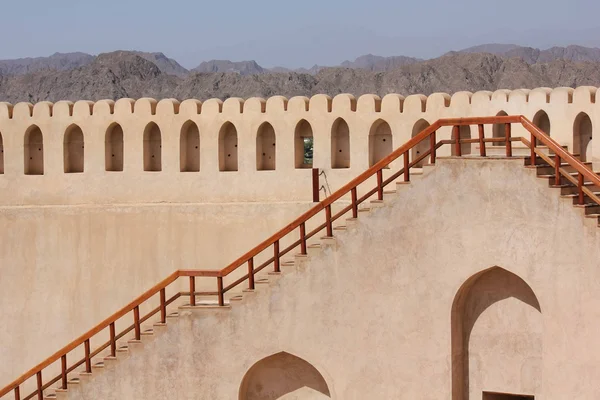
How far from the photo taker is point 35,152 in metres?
22.8

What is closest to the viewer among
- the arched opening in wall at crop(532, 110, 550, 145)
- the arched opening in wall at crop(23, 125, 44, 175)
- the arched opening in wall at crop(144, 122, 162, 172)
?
the arched opening in wall at crop(532, 110, 550, 145)

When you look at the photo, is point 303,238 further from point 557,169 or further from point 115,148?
point 115,148

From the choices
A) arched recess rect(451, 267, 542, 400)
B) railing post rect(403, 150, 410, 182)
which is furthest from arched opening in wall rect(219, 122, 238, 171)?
arched recess rect(451, 267, 542, 400)

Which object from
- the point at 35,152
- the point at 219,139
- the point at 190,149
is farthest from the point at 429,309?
the point at 35,152

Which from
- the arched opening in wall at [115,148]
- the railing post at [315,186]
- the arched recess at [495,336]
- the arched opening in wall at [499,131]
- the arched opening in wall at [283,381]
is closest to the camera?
the arched recess at [495,336]

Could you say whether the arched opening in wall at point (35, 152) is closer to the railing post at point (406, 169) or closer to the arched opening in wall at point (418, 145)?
the arched opening in wall at point (418, 145)

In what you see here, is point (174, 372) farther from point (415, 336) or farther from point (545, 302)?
point (545, 302)

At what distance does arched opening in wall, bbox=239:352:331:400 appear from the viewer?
686 inches

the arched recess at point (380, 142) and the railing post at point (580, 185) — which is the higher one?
the arched recess at point (380, 142)

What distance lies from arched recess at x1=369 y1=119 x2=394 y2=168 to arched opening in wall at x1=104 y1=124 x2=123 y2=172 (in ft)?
14.4

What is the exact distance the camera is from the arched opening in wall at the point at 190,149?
21.6 m

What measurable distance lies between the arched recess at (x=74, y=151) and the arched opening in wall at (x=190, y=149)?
195cm

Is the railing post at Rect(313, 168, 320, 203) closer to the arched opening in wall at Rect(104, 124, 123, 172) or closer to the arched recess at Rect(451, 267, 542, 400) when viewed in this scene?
the arched opening in wall at Rect(104, 124, 123, 172)

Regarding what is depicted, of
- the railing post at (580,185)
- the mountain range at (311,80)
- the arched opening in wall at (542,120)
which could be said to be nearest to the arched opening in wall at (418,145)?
the arched opening in wall at (542,120)
